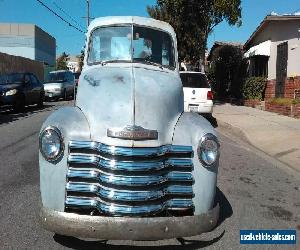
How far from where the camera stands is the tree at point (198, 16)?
21.9 m

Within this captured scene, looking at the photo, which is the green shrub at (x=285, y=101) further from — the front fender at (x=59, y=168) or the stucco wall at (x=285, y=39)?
the front fender at (x=59, y=168)

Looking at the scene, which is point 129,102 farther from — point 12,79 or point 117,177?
point 12,79

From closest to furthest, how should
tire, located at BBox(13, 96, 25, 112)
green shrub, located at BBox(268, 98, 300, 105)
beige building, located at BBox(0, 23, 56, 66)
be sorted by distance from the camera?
green shrub, located at BBox(268, 98, 300, 105) < tire, located at BBox(13, 96, 25, 112) < beige building, located at BBox(0, 23, 56, 66)

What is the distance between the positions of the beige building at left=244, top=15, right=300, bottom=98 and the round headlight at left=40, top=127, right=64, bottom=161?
660 inches

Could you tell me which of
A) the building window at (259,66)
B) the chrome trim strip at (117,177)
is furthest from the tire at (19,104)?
the chrome trim strip at (117,177)

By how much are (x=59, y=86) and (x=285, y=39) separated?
12.8 m

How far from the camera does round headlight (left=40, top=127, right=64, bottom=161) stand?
172 inches

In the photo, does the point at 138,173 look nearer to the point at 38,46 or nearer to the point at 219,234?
the point at 219,234

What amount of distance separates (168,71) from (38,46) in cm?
6347

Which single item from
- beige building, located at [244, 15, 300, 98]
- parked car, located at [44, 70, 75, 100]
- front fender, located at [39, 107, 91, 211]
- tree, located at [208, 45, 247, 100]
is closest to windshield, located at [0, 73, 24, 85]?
parked car, located at [44, 70, 75, 100]

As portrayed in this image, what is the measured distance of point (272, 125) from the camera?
49.6 ft

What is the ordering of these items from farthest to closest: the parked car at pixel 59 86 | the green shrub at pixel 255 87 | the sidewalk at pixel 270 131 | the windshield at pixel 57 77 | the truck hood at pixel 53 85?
the windshield at pixel 57 77 < the truck hood at pixel 53 85 < the parked car at pixel 59 86 < the green shrub at pixel 255 87 < the sidewalk at pixel 270 131

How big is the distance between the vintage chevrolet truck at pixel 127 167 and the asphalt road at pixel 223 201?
58cm

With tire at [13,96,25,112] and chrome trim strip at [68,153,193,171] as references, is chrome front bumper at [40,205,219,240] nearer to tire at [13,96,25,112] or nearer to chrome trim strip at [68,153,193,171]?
chrome trim strip at [68,153,193,171]
